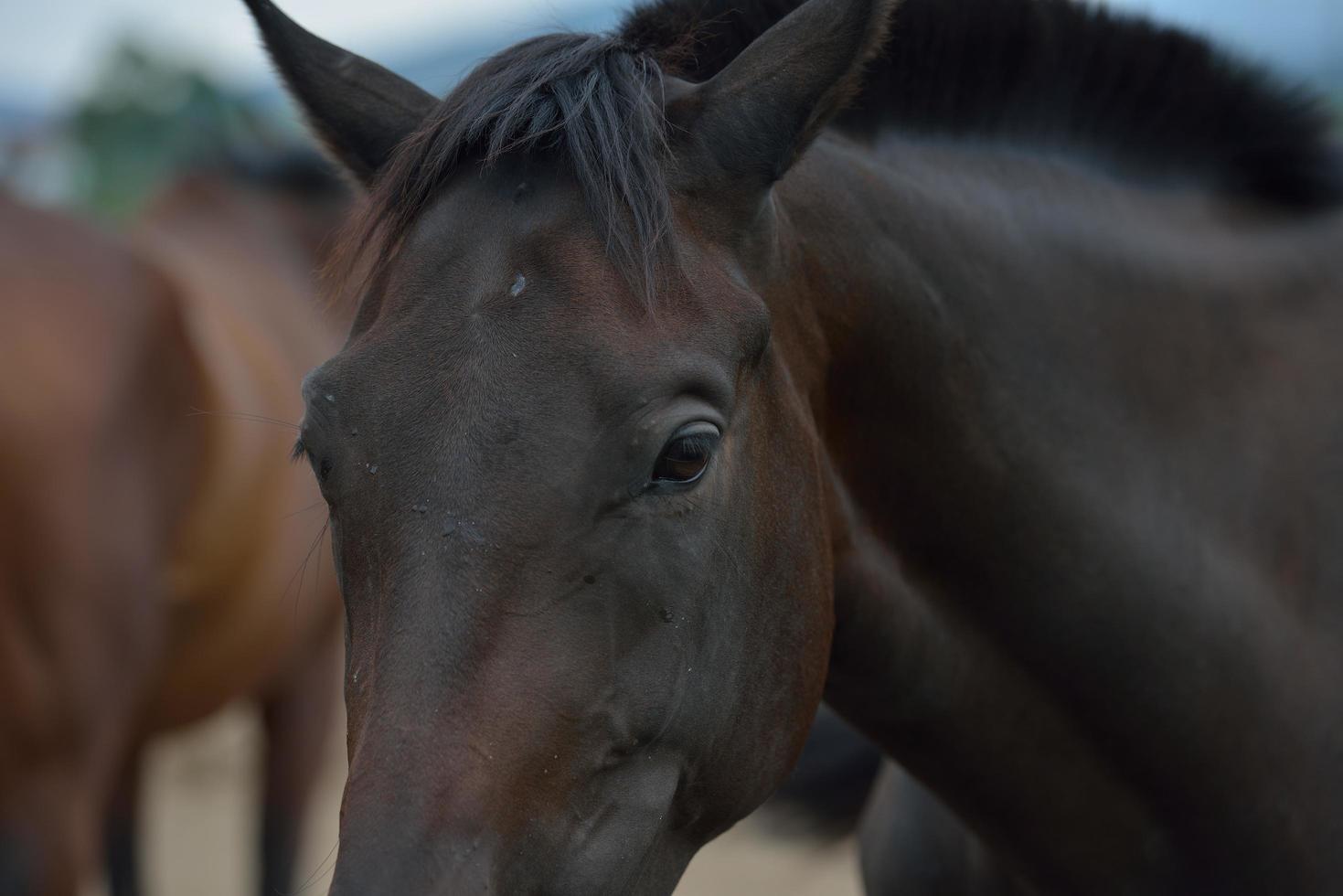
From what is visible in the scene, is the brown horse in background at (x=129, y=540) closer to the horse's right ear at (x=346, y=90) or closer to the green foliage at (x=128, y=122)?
the horse's right ear at (x=346, y=90)

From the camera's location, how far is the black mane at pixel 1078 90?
1969 mm

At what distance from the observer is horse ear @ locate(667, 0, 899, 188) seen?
158 cm

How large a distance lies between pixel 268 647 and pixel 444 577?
325 cm

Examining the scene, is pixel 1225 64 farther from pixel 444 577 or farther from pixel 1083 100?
pixel 444 577

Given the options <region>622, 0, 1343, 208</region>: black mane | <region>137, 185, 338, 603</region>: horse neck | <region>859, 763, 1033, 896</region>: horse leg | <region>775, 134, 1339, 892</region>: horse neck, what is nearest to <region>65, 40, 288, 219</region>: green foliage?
<region>137, 185, 338, 603</region>: horse neck

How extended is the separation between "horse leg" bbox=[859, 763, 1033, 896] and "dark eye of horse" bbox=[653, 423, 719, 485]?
1066mm

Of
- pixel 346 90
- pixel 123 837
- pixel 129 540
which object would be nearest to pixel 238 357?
pixel 129 540

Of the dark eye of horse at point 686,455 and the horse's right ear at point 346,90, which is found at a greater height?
the horse's right ear at point 346,90

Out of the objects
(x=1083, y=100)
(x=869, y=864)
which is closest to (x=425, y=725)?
(x=869, y=864)

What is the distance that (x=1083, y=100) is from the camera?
215cm

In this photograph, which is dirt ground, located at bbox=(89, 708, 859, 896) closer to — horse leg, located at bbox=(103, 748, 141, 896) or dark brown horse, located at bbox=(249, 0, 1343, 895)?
horse leg, located at bbox=(103, 748, 141, 896)

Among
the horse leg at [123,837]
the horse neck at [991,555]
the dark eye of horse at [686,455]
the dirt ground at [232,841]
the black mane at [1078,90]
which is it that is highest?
the black mane at [1078,90]

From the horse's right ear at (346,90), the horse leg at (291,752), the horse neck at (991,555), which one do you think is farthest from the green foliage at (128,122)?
the horse neck at (991,555)

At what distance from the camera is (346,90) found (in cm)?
185
